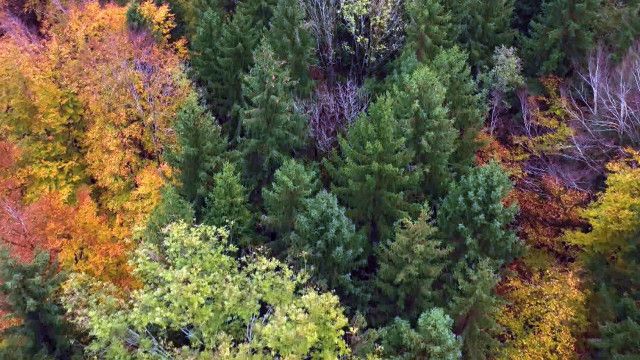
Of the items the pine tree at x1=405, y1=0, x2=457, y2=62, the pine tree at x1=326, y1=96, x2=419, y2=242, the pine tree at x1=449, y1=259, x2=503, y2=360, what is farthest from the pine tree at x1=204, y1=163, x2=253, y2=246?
the pine tree at x1=405, y1=0, x2=457, y2=62

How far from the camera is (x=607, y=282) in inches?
868

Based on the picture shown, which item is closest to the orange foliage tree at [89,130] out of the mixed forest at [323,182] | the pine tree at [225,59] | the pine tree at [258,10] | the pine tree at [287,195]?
the mixed forest at [323,182]

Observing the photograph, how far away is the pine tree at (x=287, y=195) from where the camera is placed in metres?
20.7

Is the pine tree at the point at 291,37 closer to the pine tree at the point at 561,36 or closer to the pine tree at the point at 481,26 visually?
the pine tree at the point at 481,26

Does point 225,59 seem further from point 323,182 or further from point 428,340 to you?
point 428,340

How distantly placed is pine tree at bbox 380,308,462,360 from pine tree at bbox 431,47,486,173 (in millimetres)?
9152

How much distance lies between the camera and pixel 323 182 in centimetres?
2623

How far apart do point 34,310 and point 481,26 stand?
25665 mm

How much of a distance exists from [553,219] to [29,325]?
22.5m

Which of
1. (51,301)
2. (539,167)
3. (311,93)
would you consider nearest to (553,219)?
(539,167)

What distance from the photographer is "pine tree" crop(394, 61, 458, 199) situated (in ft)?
72.9

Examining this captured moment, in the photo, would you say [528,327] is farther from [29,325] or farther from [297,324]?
[29,325]

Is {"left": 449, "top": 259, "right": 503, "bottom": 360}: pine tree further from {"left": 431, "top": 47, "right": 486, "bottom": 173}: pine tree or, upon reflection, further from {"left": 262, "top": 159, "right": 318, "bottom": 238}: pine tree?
{"left": 262, "top": 159, "right": 318, "bottom": 238}: pine tree

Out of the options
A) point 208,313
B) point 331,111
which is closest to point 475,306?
point 208,313
